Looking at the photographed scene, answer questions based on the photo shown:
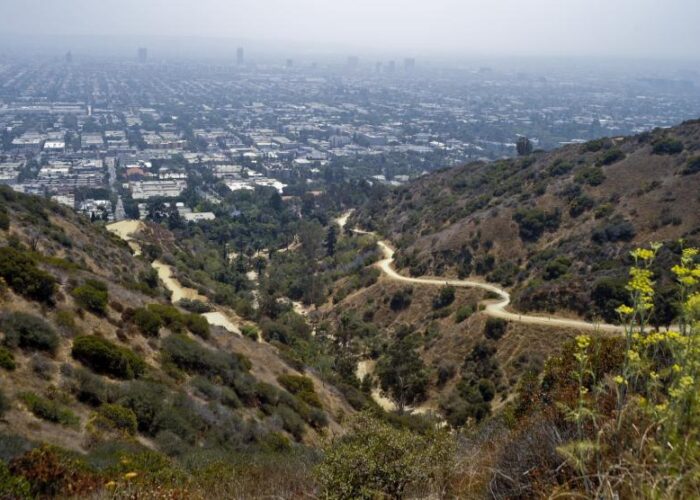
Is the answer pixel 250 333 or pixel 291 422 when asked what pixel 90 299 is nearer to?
pixel 291 422

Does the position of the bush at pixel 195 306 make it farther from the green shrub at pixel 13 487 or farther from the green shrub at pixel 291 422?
the green shrub at pixel 13 487

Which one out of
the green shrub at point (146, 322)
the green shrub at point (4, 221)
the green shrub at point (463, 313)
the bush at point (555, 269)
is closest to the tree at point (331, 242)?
the green shrub at point (463, 313)

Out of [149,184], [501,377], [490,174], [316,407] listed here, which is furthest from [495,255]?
[149,184]

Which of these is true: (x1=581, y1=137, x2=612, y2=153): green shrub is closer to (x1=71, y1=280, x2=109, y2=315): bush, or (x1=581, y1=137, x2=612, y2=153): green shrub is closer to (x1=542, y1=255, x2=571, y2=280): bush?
(x1=542, y1=255, x2=571, y2=280): bush

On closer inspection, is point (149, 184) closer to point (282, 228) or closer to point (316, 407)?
point (282, 228)

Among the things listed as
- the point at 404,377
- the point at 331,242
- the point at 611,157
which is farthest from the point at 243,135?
the point at 404,377
